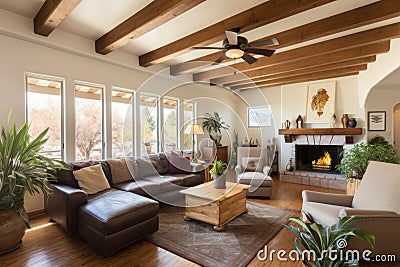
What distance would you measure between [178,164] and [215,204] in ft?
5.57

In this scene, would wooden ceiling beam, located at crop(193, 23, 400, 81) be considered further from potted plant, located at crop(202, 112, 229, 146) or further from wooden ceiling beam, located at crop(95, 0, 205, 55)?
wooden ceiling beam, located at crop(95, 0, 205, 55)

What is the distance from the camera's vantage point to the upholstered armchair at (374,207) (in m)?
1.90

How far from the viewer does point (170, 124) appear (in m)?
5.15

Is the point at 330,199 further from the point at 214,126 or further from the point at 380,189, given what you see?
the point at 214,126

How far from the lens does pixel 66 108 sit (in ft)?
11.5

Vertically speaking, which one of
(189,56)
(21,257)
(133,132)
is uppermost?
(189,56)

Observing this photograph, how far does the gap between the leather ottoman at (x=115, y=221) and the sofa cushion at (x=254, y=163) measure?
2.73 m

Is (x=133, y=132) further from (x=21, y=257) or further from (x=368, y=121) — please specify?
(x=368, y=121)

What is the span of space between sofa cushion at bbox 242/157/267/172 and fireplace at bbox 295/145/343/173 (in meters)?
1.58

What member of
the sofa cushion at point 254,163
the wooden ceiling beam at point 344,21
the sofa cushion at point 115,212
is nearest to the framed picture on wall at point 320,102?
the sofa cushion at point 254,163

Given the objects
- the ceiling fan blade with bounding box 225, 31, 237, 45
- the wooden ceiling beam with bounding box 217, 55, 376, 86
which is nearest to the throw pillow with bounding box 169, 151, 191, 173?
the ceiling fan blade with bounding box 225, 31, 237, 45

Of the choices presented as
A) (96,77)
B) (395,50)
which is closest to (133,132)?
(96,77)

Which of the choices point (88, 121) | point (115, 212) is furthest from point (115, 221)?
point (88, 121)

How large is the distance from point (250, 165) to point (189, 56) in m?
2.68
